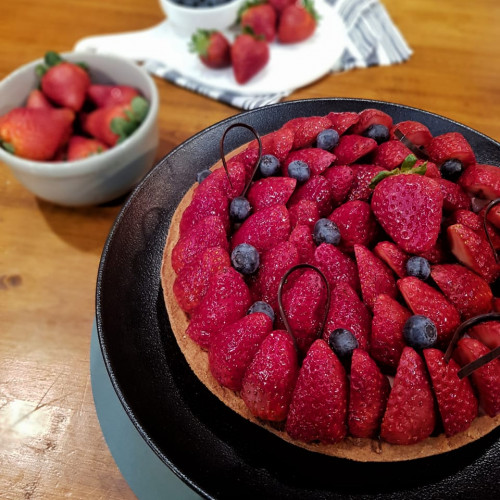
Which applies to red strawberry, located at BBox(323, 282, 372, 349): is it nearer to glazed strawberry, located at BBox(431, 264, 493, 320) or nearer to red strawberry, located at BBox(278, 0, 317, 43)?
glazed strawberry, located at BBox(431, 264, 493, 320)

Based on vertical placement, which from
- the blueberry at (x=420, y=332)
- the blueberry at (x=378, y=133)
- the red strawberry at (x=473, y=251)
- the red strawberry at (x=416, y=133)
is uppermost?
the red strawberry at (x=416, y=133)

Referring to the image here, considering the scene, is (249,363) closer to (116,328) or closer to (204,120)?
(116,328)

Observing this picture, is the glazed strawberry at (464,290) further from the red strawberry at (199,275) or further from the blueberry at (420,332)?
the red strawberry at (199,275)

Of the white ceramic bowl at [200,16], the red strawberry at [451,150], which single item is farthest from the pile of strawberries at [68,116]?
the red strawberry at [451,150]

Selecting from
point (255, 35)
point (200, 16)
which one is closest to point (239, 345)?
point (255, 35)

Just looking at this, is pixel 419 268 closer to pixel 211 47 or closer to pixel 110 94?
pixel 110 94

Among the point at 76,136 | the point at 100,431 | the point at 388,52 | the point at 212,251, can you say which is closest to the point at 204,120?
the point at 76,136
